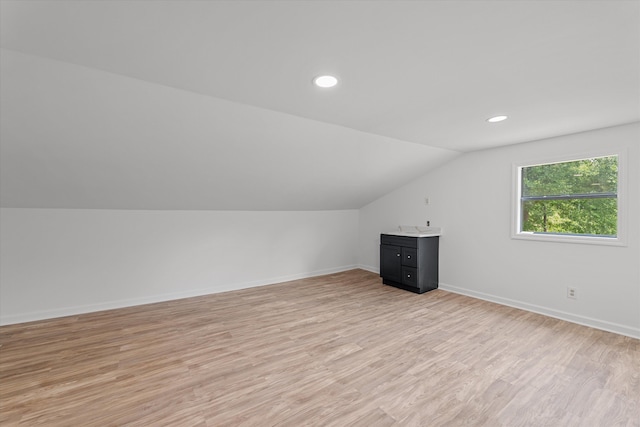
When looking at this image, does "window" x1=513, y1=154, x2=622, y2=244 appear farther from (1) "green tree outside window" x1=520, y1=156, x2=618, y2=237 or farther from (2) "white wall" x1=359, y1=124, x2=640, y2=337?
(2) "white wall" x1=359, y1=124, x2=640, y2=337

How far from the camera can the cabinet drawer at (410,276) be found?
4195mm

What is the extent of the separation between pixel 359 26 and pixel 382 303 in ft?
10.7

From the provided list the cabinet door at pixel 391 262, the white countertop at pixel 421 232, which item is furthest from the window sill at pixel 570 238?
the cabinet door at pixel 391 262

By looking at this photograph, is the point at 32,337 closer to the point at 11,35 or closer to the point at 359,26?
the point at 11,35

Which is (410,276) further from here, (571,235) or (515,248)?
(571,235)

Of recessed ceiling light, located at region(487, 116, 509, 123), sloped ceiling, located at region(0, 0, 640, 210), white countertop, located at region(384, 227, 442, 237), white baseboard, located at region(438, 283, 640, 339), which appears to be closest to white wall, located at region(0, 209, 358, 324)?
sloped ceiling, located at region(0, 0, 640, 210)

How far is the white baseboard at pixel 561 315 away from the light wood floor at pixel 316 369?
0.39 feet

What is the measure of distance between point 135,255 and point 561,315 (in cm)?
517

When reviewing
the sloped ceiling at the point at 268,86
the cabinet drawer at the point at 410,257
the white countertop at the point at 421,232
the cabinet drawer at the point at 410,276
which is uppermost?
the sloped ceiling at the point at 268,86

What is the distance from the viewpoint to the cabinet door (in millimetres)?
4445

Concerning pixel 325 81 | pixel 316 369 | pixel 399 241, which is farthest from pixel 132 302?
pixel 399 241

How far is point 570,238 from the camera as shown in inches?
126

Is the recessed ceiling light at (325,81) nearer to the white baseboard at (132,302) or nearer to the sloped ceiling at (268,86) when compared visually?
the sloped ceiling at (268,86)

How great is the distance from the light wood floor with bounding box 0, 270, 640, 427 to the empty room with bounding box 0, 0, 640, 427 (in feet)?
0.07
